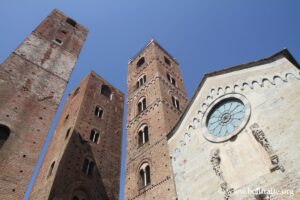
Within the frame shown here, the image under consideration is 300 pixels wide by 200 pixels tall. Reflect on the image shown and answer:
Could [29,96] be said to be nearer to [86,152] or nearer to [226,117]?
[226,117]

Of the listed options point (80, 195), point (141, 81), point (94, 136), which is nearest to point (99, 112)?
point (94, 136)

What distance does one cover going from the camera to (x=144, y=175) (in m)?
13.6

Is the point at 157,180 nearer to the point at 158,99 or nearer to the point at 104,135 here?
the point at 158,99

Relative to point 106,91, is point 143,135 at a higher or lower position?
lower

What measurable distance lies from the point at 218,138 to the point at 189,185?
2.07 meters

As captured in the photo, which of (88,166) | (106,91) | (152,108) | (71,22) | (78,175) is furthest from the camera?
(106,91)

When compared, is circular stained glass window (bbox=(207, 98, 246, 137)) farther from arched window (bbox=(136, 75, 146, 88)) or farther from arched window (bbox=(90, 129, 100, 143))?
arched window (bbox=(90, 129, 100, 143))

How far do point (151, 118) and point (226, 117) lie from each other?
18.4ft

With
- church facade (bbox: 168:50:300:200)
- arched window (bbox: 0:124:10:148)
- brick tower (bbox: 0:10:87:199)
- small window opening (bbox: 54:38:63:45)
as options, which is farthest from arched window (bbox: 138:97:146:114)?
arched window (bbox: 0:124:10:148)

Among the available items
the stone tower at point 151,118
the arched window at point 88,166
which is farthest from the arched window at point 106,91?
the arched window at point 88,166

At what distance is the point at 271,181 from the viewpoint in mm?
8164

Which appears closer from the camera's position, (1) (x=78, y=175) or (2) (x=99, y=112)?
(1) (x=78, y=175)

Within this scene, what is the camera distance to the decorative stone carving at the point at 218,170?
29.4ft

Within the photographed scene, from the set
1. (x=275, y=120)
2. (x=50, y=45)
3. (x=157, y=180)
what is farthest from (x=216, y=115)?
(x=50, y=45)
